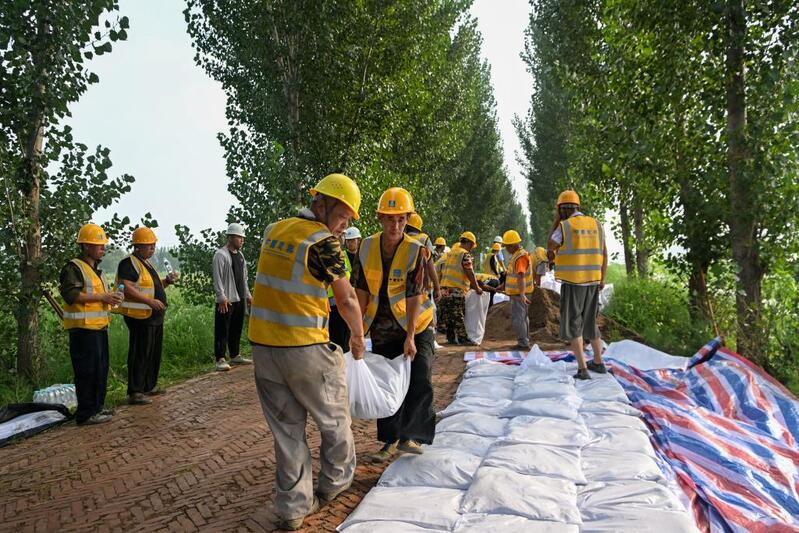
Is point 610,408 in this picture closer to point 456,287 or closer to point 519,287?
point 519,287

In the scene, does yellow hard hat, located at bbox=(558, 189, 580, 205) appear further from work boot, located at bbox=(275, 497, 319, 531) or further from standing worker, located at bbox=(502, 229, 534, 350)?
work boot, located at bbox=(275, 497, 319, 531)

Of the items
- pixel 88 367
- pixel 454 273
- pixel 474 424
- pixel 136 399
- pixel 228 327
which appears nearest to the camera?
pixel 474 424

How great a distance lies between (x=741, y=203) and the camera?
6773 millimetres

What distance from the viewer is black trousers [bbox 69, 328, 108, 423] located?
5652 mm

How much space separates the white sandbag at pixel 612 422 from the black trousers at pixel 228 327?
18.4 feet

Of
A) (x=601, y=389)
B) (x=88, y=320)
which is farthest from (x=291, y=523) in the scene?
(x=88, y=320)

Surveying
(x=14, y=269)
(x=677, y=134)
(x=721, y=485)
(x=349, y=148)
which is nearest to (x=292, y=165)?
(x=349, y=148)

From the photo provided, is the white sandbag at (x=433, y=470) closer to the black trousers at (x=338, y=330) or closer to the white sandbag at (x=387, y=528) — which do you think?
the white sandbag at (x=387, y=528)

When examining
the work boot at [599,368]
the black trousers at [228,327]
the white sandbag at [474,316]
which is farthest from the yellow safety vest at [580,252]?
the black trousers at [228,327]

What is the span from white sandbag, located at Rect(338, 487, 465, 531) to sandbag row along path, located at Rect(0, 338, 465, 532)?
0.18 m

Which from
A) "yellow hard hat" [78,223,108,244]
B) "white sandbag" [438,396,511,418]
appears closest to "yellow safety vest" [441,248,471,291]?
"white sandbag" [438,396,511,418]

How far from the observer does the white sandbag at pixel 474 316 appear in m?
9.84

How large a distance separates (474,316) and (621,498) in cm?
665

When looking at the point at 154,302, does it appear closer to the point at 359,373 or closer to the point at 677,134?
the point at 359,373
